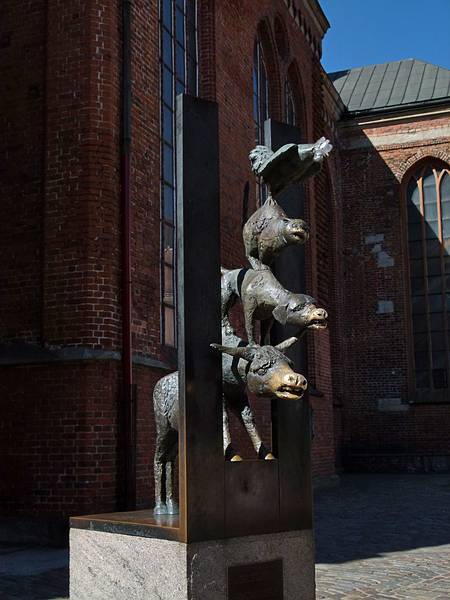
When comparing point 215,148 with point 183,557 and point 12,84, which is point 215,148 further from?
point 12,84

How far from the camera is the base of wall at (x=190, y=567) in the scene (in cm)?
402

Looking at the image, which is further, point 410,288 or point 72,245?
point 410,288

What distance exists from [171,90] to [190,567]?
10272 millimetres

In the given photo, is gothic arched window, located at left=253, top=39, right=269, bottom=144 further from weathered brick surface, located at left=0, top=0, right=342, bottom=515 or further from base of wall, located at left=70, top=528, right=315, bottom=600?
base of wall, located at left=70, top=528, right=315, bottom=600

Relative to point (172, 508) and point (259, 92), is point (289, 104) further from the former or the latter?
point (172, 508)

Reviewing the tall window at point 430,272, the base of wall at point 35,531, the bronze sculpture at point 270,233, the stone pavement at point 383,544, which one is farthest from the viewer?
the tall window at point 430,272

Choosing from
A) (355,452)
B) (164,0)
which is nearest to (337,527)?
(164,0)

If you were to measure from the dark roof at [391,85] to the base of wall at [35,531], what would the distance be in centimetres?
1902

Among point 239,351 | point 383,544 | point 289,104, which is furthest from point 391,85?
point 239,351

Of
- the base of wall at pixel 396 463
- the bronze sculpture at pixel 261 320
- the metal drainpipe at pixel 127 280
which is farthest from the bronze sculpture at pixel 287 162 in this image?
the base of wall at pixel 396 463

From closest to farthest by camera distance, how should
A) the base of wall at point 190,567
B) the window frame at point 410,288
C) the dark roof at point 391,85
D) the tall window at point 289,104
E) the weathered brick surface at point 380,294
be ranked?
the base of wall at point 190,567
the tall window at point 289,104
the weathered brick surface at point 380,294
the window frame at point 410,288
the dark roof at point 391,85

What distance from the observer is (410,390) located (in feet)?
77.2

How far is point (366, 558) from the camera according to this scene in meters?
8.43

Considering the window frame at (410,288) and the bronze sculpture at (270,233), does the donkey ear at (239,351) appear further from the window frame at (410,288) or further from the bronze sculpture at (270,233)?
the window frame at (410,288)
